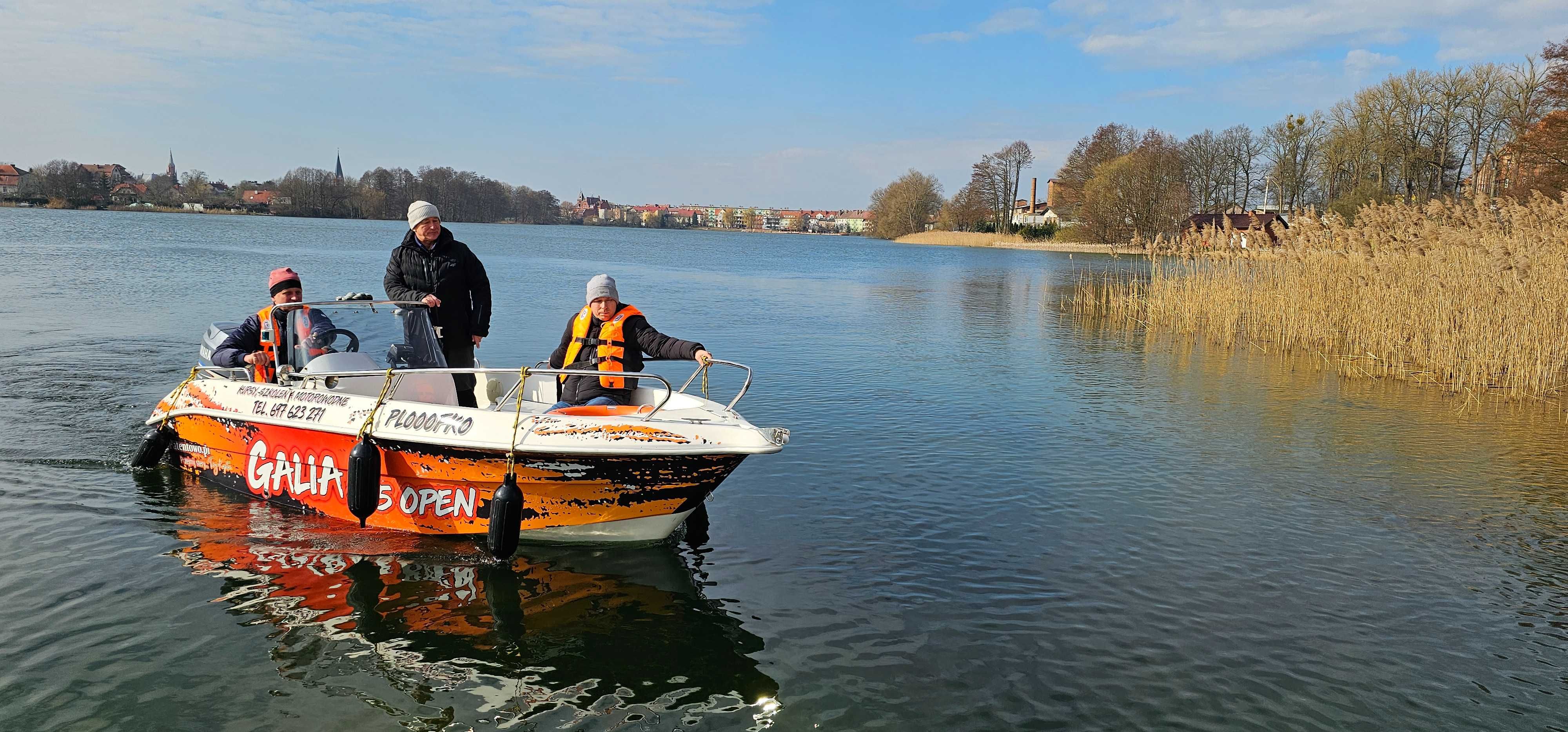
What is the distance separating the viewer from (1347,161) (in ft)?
186

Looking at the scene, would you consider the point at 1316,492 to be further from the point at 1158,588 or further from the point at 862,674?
the point at 862,674

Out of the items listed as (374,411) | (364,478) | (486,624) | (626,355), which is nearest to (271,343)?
(374,411)

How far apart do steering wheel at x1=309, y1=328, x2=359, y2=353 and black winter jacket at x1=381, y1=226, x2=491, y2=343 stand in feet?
1.40

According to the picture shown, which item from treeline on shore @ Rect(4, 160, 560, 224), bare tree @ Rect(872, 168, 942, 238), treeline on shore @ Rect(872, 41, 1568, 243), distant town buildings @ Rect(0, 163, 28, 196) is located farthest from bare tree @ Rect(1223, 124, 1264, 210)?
distant town buildings @ Rect(0, 163, 28, 196)

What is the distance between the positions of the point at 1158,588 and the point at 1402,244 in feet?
40.4

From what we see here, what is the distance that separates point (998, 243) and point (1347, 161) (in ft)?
109

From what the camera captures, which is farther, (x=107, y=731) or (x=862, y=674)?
(x=862, y=674)

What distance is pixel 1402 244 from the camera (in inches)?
615

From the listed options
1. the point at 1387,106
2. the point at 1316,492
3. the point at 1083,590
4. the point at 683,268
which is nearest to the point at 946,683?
the point at 1083,590

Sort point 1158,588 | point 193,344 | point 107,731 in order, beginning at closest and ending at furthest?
point 107,731 → point 1158,588 → point 193,344

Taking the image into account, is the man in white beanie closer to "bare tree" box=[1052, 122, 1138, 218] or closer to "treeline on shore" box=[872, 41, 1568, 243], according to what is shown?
"treeline on shore" box=[872, 41, 1568, 243]

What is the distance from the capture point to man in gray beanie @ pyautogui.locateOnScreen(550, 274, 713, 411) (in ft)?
21.8

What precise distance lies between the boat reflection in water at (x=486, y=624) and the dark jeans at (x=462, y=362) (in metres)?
1.22

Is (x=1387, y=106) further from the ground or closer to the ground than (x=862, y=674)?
further from the ground
